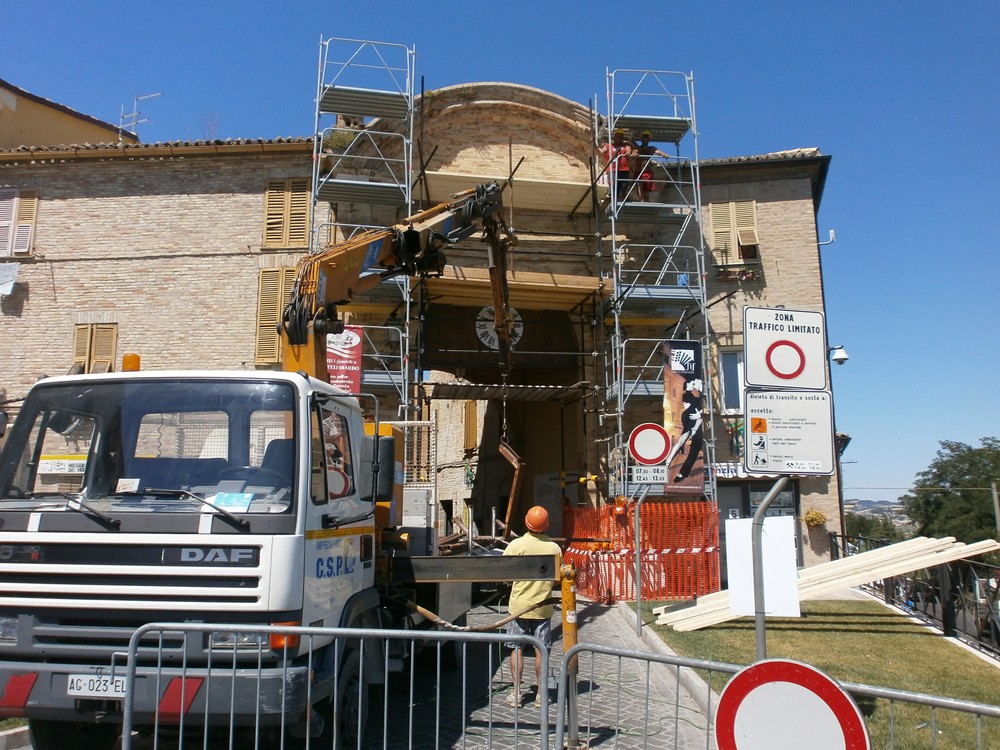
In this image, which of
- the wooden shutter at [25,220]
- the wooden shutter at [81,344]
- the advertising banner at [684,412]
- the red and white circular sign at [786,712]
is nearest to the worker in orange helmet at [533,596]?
the red and white circular sign at [786,712]

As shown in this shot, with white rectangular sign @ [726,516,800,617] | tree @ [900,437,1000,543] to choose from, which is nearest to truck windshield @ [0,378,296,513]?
white rectangular sign @ [726,516,800,617]

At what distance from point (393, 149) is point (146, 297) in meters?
6.64

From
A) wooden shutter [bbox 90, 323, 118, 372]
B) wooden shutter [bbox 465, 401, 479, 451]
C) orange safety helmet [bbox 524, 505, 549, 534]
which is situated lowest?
orange safety helmet [bbox 524, 505, 549, 534]

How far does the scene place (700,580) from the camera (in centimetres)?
1309

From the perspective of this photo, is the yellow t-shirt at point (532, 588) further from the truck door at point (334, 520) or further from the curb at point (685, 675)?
the truck door at point (334, 520)

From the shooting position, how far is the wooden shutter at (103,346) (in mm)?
17234

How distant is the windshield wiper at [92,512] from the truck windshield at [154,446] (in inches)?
2.0

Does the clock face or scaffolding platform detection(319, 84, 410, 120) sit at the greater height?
scaffolding platform detection(319, 84, 410, 120)

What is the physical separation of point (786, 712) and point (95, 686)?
12.4 feet

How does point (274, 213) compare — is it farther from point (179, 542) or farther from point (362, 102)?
point (179, 542)

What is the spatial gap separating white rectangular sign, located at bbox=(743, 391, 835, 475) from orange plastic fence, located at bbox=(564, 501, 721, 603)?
28.0 feet

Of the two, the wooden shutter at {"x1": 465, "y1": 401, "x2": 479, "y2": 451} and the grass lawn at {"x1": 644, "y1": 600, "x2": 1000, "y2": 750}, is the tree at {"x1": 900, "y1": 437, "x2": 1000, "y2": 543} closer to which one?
the wooden shutter at {"x1": 465, "y1": 401, "x2": 479, "y2": 451}

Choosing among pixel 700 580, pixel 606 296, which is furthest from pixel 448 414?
pixel 700 580

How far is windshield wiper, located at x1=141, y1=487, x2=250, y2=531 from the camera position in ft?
15.2
